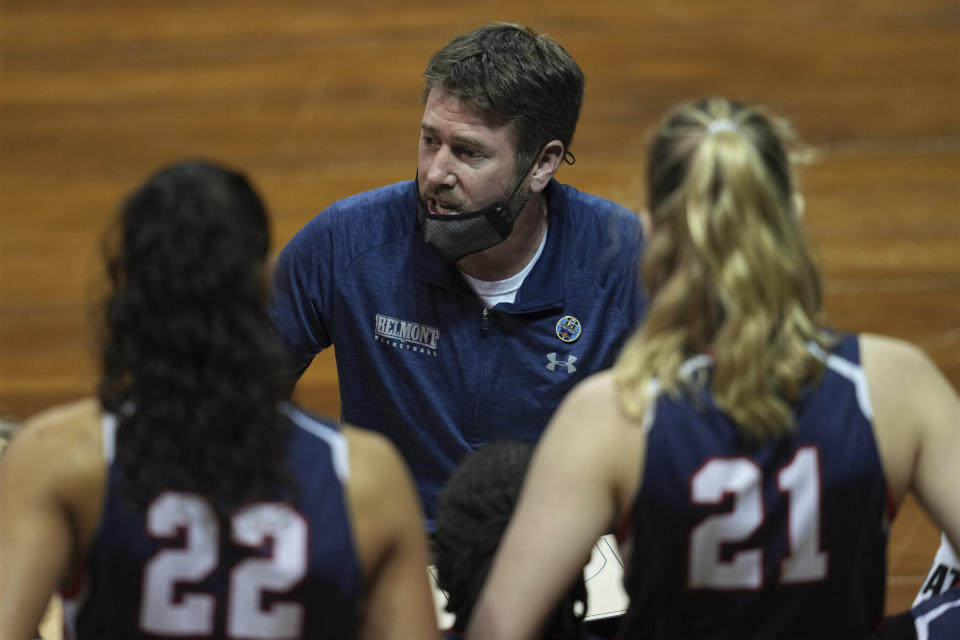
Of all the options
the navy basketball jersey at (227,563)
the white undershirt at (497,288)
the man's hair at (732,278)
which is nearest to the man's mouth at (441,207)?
the white undershirt at (497,288)

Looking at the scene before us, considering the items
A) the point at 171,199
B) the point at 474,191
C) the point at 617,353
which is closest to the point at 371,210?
the point at 474,191

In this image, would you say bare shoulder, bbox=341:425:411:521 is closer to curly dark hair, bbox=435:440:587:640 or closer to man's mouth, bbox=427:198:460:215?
curly dark hair, bbox=435:440:587:640

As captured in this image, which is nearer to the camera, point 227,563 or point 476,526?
point 227,563

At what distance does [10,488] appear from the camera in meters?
1.16

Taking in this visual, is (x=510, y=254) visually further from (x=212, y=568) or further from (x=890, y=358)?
(x=212, y=568)

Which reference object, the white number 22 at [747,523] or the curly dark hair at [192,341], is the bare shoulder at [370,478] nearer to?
→ the curly dark hair at [192,341]

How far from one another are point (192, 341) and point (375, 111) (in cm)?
392

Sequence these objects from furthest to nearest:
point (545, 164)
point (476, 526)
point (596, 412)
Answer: point (545, 164) → point (476, 526) → point (596, 412)

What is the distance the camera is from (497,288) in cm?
220

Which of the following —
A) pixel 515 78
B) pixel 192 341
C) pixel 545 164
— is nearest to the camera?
pixel 192 341

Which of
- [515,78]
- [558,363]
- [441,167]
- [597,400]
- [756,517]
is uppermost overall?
[515,78]

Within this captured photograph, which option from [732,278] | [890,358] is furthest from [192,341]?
[890,358]

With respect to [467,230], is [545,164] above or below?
above

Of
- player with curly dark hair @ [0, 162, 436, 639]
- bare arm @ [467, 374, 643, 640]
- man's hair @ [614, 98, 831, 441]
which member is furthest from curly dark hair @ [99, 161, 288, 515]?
man's hair @ [614, 98, 831, 441]
